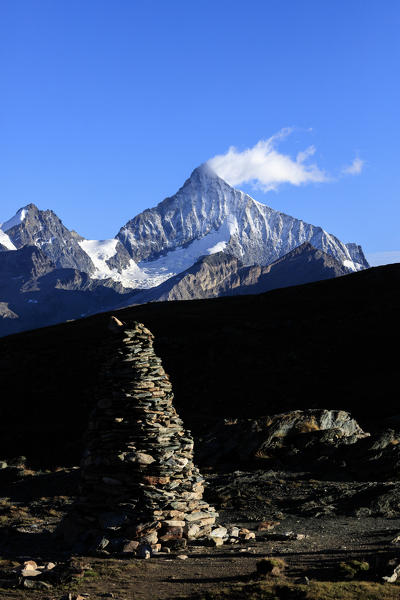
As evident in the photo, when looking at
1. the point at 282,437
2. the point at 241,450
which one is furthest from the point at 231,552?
the point at 282,437

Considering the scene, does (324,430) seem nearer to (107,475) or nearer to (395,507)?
(395,507)

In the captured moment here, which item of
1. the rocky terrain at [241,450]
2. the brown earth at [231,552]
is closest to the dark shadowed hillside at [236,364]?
the rocky terrain at [241,450]

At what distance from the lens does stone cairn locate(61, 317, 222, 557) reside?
16641mm

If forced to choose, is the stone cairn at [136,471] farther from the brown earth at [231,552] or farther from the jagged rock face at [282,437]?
the jagged rock face at [282,437]

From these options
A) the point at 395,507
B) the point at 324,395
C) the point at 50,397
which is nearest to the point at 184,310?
the point at 50,397

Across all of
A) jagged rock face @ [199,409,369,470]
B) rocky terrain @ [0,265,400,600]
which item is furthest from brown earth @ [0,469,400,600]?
jagged rock face @ [199,409,369,470]

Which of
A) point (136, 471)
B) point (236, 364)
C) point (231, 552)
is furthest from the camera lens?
point (236, 364)

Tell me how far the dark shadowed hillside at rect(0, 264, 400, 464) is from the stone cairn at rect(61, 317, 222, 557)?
66.6 ft

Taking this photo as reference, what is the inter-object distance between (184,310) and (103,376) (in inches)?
2958

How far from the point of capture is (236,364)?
62.2m

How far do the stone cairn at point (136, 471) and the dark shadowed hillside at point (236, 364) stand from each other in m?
20.3

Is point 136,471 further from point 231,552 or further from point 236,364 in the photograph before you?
point 236,364

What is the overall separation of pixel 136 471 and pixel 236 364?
45278 millimetres

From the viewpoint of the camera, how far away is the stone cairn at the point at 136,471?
16.6 metres
